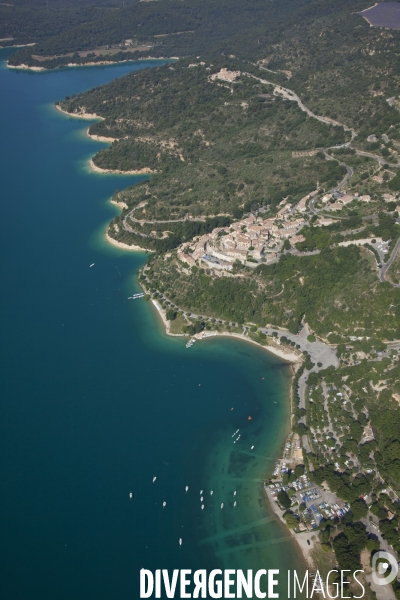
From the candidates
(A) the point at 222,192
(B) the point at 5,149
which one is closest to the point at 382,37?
(A) the point at 222,192

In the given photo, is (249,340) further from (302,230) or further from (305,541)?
(305,541)

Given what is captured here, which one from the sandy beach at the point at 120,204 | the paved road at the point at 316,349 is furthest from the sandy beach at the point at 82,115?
the paved road at the point at 316,349

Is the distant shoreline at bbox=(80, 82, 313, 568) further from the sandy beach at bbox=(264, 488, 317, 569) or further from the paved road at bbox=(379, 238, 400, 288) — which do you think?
the paved road at bbox=(379, 238, 400, 288)

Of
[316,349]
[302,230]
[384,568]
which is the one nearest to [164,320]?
[316,349]

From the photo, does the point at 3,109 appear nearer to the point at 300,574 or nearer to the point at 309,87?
the point at 309,87

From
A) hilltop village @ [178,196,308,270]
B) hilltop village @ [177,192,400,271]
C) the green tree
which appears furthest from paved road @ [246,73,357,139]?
the green tree

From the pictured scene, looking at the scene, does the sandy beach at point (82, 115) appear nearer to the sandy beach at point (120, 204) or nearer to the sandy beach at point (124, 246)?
the sandy beach at point (120, 204)
